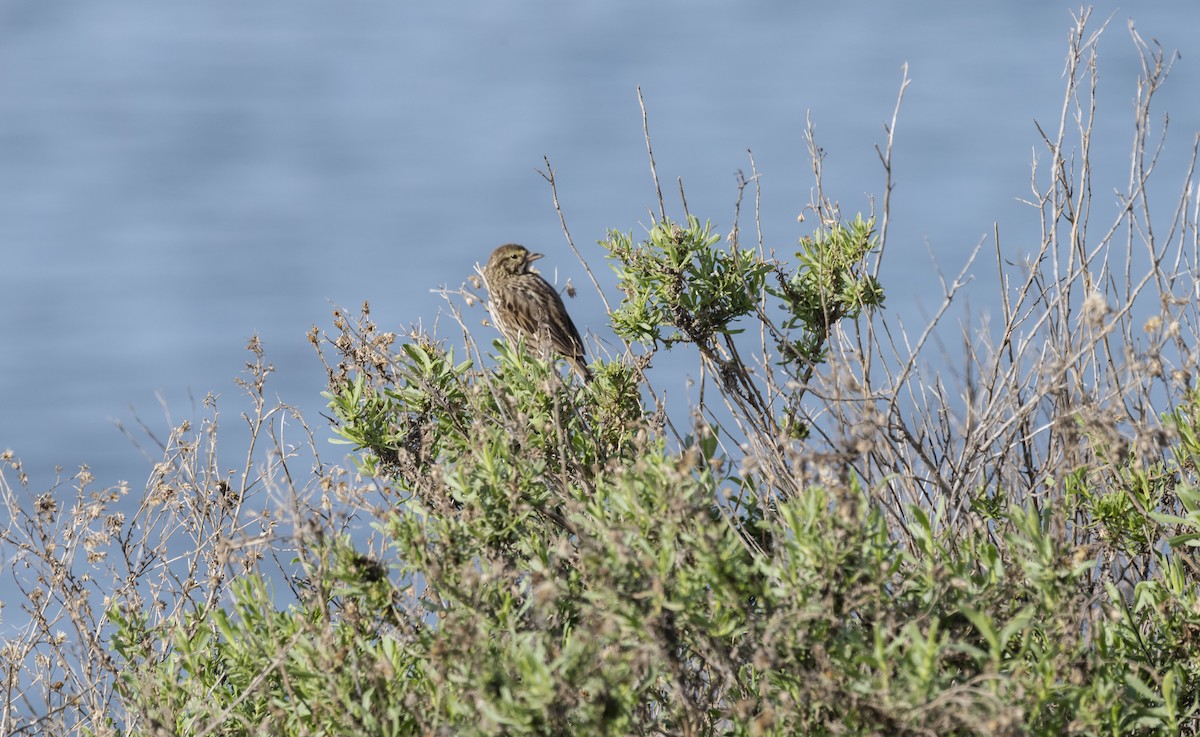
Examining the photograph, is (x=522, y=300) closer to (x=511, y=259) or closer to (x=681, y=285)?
(x=511, y=259)

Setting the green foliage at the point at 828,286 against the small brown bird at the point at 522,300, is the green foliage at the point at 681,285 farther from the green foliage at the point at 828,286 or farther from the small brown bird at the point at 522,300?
the small brown bird at the point at 522,300

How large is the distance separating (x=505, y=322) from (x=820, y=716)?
610 cm

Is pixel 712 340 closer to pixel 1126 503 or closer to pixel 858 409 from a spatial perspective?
pixel 858 409

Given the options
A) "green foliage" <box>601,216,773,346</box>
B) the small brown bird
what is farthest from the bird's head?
"green foliage" <box>601,216,773,346</box>

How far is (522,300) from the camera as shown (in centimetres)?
1004

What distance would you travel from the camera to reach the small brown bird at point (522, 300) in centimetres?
934

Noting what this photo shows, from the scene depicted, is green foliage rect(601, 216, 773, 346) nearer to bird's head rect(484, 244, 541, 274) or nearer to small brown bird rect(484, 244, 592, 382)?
small brown bird rect(484, 244, 592, 382)

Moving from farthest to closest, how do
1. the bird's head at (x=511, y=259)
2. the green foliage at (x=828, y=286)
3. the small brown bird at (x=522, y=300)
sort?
the bird's head at (x=511, y=259) → the small brown bird at (x=522, y=300) → the green foliage at (x=828, y=286)

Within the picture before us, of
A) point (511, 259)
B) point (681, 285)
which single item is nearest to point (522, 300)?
point (511, 259)

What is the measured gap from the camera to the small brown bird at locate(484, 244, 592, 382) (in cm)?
934

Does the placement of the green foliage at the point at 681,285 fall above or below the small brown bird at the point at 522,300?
below

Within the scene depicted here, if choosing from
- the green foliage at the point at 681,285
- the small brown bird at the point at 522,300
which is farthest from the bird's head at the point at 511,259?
the green foliage at the point at 681,285

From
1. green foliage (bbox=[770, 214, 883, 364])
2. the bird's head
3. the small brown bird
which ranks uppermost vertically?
the bird's head

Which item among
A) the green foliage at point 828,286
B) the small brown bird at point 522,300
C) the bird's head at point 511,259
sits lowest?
the green foliage at point 828,286
